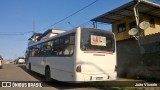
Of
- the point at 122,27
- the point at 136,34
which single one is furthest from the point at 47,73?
the point at 122,27

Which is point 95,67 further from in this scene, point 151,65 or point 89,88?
point 151,65

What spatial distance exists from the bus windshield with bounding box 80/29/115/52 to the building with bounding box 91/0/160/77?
158 inches

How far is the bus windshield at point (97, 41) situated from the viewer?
1184 centimetres

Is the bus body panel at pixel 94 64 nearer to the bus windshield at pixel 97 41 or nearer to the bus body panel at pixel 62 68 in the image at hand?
the bus windshield at pixel 97 41

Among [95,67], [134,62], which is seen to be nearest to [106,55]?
[95,67]

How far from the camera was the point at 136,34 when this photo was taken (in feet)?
58.5

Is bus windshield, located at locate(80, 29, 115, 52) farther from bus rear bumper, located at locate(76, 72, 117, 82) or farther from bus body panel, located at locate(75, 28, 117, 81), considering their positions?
bus rear bumper, located at locate(76, 72, 117, 82)

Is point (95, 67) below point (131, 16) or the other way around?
below

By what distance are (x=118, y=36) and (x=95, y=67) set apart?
13.5 metres

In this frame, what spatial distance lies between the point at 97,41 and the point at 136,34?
6534 mm

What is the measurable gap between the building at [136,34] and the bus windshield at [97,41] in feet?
13.2

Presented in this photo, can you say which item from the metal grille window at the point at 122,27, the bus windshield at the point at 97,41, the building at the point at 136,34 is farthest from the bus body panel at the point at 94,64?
the metal grille window at the point at 122,27

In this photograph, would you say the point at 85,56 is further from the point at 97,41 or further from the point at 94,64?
the point at 97,41

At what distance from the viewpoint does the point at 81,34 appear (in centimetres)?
1177
